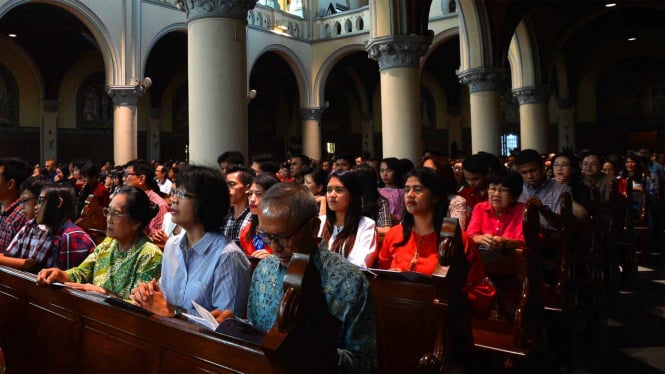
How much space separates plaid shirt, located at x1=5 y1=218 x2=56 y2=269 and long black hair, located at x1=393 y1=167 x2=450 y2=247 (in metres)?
2.31

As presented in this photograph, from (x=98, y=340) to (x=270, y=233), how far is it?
949 millimetres

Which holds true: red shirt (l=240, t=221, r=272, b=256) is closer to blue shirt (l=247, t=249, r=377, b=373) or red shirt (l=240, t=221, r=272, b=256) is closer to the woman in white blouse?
the woman in white blouse

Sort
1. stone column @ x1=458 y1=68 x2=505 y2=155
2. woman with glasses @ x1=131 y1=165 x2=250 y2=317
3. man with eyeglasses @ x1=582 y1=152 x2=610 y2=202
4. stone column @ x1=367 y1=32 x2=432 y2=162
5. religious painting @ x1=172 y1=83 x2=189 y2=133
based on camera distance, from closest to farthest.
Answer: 1. woman with glasses @ x1=131 y1=165 x2=250 y2=317
2. man with eyeglasses @ x1=582 y1=152 x2=610 y2=202
3. stone column @ x1=367 y1=32 x2=432 y2=162
4. stone column @ x1=458 y1=68 x2=505 y2=155
5. religious painting @ x1=172 y1=83 x2=189 y2=133

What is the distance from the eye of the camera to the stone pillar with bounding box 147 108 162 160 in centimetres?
2284

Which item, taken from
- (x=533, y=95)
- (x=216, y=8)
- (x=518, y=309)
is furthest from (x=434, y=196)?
(x=533, y=95)

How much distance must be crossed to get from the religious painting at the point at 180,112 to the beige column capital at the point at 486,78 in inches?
595

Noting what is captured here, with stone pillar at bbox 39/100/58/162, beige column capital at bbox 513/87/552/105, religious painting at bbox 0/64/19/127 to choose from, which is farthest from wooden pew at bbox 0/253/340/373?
religious painting at bbox 0/64/19/127

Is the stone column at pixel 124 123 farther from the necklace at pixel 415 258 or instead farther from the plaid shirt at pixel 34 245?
the necklace at pixel 415 258

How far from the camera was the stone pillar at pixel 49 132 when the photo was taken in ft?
65.1

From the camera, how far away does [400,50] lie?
31.1 feet

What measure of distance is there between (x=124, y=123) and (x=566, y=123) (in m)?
18.9

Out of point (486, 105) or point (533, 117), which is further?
point (533, 117)

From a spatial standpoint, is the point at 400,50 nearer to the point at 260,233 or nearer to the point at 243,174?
the point at 243,174

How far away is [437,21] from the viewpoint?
62.7 feet
